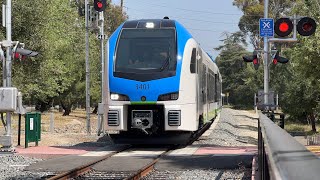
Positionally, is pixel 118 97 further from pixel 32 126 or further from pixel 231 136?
pixel 231 136

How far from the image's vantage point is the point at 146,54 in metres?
14.8

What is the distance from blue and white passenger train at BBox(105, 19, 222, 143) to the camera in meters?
14.2

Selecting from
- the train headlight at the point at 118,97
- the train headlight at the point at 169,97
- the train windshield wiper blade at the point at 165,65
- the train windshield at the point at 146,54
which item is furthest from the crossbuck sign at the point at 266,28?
the train headlight at the point at 118,97

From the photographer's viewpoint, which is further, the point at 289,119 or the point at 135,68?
the point at 289,119

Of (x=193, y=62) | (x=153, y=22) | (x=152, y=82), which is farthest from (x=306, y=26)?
(x=152, y=82)

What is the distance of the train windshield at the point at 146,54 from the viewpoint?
14492mm

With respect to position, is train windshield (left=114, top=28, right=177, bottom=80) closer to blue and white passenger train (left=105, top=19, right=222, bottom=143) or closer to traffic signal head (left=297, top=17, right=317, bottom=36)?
blue and white passenger train (left=105, top=19, right=222, bottom=143)

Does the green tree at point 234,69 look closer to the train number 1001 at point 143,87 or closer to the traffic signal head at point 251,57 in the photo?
the traffic signal head at point 251,57

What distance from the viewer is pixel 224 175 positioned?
1011 cm

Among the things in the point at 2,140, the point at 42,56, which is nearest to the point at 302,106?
the point at 42,56

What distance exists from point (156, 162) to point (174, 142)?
3.32m

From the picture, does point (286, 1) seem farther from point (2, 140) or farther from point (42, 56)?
point (2, 140)

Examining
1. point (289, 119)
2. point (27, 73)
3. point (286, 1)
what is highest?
point (286, 1)

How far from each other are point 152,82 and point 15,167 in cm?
469
